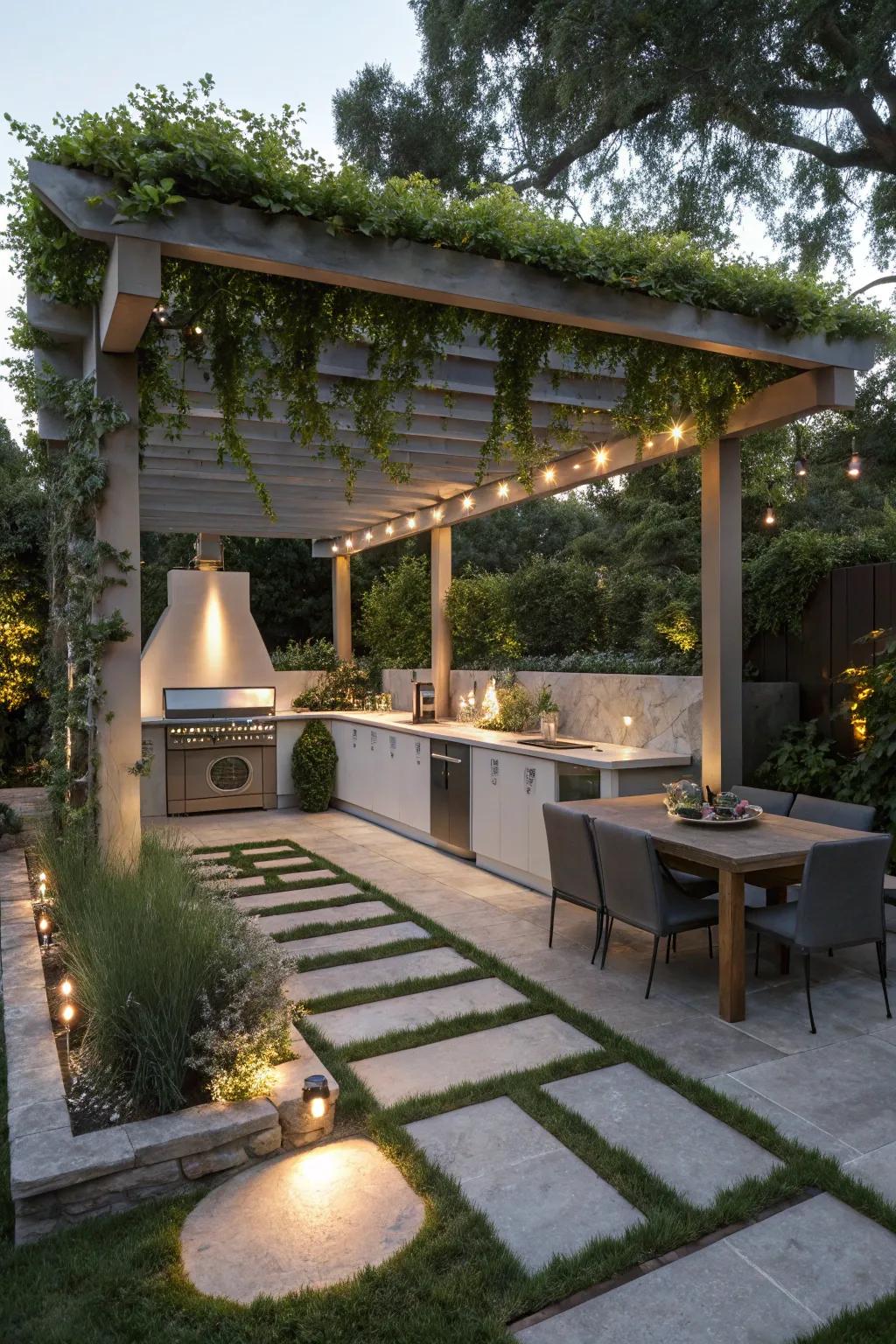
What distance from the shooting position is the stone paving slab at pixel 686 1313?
2.03 metres

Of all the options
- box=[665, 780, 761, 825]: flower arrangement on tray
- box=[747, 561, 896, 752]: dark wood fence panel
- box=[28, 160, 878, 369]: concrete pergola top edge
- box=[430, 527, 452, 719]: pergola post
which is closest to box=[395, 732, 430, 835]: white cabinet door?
box=[430, 527, 452, 719]: pergola post

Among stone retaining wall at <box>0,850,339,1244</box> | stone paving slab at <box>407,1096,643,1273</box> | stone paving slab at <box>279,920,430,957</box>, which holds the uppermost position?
stone retaining wall at <box>0,850,339,1244</box>

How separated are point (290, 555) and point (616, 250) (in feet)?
46.5

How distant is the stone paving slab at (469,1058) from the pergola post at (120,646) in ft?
5.00

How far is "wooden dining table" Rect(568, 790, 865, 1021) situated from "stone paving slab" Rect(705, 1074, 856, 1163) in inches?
24.3

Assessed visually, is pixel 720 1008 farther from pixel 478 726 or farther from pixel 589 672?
pixel 478 726

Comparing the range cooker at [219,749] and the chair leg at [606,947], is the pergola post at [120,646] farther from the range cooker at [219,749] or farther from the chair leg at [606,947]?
the range cooker at [219,749]

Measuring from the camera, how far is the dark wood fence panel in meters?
5.77

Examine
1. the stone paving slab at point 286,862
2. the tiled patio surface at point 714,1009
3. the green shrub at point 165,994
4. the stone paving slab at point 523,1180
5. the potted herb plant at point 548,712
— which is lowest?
the tiled patio surface at point 714,1009

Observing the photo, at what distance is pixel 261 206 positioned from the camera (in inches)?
127

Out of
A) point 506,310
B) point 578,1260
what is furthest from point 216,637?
point 578,1260

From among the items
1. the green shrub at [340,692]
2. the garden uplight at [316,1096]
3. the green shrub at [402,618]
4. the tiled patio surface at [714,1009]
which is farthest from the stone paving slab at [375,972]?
the green shrub at [402,618]

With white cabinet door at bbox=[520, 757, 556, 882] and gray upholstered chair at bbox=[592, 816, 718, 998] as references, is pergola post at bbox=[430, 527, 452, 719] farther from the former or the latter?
gray upholstered chair at bbox=[592, 816, 718, 998]

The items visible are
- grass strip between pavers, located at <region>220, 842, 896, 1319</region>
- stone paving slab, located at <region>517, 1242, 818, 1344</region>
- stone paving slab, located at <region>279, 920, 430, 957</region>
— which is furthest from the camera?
stone paving slab, located at <region>279, 920, 430, 957</region>
